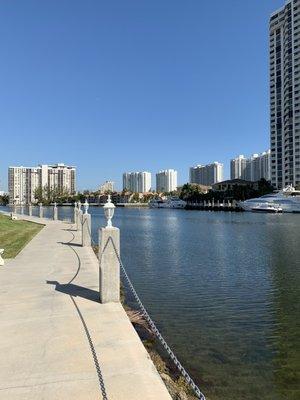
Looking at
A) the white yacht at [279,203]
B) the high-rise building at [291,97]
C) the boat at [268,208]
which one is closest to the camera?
the boat at [268,208]

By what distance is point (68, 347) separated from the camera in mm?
7617

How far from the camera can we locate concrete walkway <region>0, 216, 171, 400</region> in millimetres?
6027

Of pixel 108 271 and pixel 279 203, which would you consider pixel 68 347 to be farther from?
pixel 279 203

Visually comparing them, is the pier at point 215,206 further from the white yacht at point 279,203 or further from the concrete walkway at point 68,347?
the concrete walkway at point 68,347

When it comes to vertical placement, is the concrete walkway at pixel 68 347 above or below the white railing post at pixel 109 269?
below

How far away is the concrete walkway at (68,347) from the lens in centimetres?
603

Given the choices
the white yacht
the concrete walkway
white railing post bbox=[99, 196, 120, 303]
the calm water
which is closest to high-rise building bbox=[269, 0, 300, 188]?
the white yacht

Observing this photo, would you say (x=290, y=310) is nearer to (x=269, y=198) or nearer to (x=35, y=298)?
(x=35, y=298)

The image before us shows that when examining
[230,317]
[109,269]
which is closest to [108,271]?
[109,269]

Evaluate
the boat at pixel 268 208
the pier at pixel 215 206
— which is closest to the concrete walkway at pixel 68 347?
the boat at pixel 268 208

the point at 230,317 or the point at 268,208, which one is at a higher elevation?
the point at 268,208

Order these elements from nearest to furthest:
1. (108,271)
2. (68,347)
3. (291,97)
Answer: (68,347)
(108,271)
(291,97)

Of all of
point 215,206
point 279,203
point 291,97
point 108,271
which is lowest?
point 215,206

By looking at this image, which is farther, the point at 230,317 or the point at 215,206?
the point at 215,206
